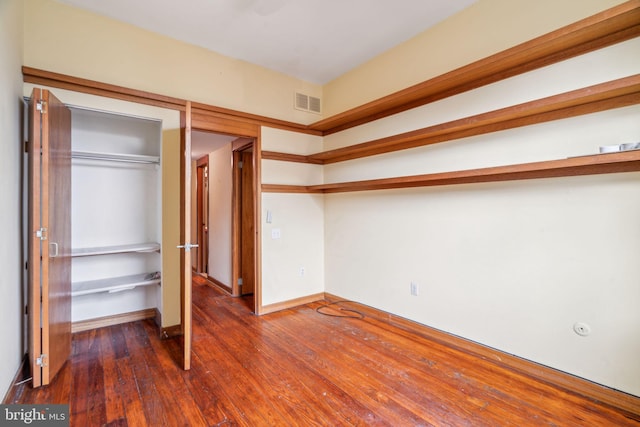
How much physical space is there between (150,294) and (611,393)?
4.22 meters

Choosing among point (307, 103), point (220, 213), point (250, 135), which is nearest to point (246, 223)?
point (220, 213)

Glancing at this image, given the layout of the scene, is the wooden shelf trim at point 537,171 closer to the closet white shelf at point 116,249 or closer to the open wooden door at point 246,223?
the open wooden door at point 246,223

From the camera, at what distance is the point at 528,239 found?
225 centimetres

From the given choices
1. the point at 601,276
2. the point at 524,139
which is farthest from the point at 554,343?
the point at 524,139

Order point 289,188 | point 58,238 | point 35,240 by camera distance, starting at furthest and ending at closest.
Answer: point 289,188, point 58,238, point 35,240

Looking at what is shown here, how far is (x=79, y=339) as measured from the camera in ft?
9.33

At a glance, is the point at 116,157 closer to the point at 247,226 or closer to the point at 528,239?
the point at 247,226

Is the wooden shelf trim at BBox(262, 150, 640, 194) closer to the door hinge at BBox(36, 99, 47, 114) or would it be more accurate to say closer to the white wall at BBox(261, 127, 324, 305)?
the white wall at BBox(261, 127, 324, 305)

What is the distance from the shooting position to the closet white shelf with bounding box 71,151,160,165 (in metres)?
2.90

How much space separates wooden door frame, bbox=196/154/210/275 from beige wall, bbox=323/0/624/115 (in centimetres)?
374

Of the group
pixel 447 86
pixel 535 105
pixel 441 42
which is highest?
pixel 441 42

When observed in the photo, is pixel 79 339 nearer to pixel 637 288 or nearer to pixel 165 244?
pixel 165 244

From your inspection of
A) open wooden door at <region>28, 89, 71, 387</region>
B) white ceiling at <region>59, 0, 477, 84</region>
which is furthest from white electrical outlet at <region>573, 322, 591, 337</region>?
open wooden door at <region>28, 89, 71, 387</region>

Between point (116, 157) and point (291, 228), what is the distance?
2121 millimetres
